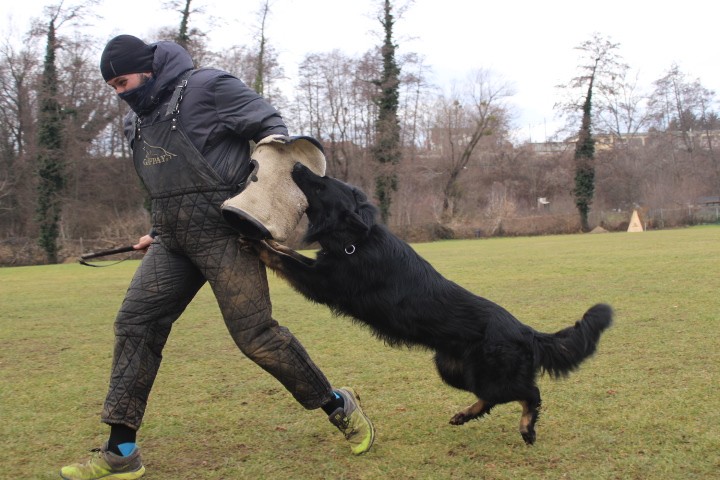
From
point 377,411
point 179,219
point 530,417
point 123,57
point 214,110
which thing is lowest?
point 377,411

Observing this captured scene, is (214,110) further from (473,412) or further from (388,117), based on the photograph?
(388,117)

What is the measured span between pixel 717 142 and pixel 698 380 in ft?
178

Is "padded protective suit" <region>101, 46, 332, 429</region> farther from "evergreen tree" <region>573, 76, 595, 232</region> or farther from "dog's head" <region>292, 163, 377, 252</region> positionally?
"evergreen tree" <region>573, 76, 595, 232</region>

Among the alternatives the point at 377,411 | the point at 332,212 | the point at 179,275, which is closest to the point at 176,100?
the point at 179,275

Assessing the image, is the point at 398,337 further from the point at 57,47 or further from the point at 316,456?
the point at 57,47

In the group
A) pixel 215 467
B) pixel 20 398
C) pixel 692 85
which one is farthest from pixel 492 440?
pixel 692 85

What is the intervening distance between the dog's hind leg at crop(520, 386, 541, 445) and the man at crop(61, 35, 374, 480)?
3.73 feet

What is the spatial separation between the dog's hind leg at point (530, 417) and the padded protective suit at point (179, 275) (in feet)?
3.70

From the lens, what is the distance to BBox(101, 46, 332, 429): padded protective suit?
9.03ft

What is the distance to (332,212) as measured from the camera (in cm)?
320

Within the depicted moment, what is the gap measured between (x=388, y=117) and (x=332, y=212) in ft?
109

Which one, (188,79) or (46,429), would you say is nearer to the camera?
(188,79)

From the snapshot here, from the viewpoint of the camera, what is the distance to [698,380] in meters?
3.93

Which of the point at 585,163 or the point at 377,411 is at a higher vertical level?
the point at 585,163
